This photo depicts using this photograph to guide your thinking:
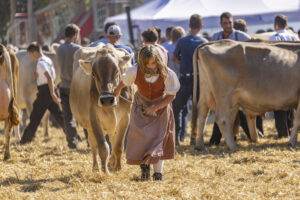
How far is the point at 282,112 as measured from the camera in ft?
37.8

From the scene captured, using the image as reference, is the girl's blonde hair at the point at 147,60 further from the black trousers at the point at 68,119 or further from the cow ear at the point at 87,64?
the black trousers at the point at 68,119

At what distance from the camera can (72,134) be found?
445 inches

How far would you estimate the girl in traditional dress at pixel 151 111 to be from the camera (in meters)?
6.98

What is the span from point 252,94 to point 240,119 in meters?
1.49

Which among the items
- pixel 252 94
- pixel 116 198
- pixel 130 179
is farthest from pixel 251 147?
pixel 116 198

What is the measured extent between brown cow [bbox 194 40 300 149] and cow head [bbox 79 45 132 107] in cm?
261

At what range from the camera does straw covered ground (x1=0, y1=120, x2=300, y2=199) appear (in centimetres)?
656

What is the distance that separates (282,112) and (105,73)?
5.05 m

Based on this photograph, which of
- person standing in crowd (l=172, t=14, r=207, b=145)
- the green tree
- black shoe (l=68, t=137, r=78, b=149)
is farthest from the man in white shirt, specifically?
the green tree

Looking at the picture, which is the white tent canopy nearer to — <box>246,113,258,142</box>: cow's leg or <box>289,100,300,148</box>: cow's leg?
<box>246,113,258,142</box>: cow's leg

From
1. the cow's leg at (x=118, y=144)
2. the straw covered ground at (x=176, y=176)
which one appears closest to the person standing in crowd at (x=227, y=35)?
the straw covered ground at (x=176, y=176)

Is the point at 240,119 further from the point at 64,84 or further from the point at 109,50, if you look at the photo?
the point at 109,50

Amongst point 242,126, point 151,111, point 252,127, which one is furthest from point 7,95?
point 242,126

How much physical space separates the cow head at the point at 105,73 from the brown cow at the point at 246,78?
2.61 meters
